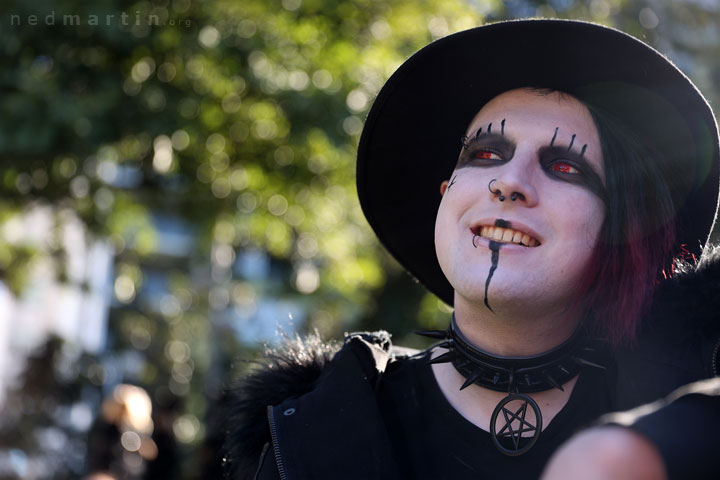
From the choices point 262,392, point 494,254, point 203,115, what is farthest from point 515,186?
point 203,115

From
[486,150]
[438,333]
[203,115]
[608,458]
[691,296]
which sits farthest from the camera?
[203,115]

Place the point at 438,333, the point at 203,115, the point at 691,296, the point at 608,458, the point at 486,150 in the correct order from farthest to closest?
the point at 203,115
the point at 438,333
the point at 486,150
the point at 691,296
the point at 608,458

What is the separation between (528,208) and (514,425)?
465 mm

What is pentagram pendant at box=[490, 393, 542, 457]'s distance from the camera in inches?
73.5

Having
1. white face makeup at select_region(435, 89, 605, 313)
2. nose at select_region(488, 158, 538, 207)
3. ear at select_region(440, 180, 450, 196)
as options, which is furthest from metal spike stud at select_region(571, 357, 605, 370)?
ear at select_region(440, 180, 450, 196)

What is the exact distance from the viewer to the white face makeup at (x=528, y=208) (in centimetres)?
185

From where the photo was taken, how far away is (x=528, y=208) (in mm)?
1879

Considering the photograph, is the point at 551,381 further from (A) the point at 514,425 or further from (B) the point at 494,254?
(B) the point at 494,254

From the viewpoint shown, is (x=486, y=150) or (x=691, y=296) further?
(x=486, y=150)

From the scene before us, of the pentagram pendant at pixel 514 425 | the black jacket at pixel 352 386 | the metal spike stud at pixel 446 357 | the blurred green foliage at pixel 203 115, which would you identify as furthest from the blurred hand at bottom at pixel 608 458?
the blurred green foliage at pixel 203 115

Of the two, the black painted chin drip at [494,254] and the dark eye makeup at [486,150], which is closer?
the black painted chin drip at [494,254]

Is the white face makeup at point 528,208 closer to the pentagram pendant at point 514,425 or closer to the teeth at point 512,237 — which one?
the teeth at point 512,237

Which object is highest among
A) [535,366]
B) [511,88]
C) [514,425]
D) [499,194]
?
[511,88]

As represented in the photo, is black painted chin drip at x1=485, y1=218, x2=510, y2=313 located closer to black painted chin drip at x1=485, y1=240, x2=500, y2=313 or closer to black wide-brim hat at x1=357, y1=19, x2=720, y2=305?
black painted chin drip at x1=485, y1=240, x2=500, y2=313
